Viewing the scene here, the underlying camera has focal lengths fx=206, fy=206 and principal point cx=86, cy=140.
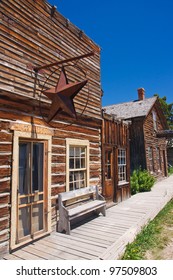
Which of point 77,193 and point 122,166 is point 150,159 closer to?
point 122,166

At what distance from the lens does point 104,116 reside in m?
8.70

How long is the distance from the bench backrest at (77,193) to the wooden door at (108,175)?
1.27m

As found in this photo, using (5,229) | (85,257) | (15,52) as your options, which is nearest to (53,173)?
(5,229)

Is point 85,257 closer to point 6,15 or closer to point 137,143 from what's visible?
point 6,15

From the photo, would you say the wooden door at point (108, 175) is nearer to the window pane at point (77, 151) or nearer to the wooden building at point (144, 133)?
the window pane at point (77, 151)

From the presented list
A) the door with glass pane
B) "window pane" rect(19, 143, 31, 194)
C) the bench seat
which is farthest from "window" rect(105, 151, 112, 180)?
"window pane" rect(19, 143, 31, 194)

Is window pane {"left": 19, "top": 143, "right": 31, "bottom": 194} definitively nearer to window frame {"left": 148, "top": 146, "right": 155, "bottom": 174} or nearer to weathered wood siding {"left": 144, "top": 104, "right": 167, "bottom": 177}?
weathered wood siding {"left": 144, "top": 104, "right": 167, "bottom": 177}

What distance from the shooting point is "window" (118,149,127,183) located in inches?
391

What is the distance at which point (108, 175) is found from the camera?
905 centimetres

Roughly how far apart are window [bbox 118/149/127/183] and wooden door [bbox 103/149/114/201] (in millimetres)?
911

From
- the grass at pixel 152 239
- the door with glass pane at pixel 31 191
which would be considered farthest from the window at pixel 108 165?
the door with glass pane at pixel 31 191

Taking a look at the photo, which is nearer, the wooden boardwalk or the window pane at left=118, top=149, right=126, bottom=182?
the wooden boardwalk

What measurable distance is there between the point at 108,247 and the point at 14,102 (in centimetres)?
401

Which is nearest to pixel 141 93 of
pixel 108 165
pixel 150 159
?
pixel 150 159
